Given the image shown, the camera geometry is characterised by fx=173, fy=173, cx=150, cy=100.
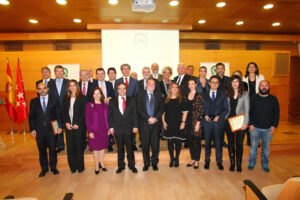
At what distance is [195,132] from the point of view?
321 centimetres

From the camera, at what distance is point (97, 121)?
10.3 ft

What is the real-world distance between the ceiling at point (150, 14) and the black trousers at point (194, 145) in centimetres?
313

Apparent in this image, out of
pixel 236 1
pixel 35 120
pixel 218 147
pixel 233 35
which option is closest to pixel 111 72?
pixel 35 120

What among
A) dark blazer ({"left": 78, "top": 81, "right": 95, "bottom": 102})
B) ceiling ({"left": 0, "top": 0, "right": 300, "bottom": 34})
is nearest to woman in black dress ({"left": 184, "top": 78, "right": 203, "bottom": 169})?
dark blazer ({"left": 78, "top": 81, "right": 95, "bottom": 102})

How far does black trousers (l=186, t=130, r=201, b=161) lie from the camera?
3.28 metres

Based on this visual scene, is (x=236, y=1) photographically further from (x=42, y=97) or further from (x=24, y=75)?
(x=24, y=75)

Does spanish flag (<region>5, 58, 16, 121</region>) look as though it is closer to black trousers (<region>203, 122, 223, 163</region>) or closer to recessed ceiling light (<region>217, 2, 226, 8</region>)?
black trousers (<region>203, 122, 223, 163</region>)

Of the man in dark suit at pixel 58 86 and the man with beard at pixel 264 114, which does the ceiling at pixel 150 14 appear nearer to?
the man in dark suit at pixel 58 86

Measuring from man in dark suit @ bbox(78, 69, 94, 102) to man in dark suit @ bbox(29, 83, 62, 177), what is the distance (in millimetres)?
579

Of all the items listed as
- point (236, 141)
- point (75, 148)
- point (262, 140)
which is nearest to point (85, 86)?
point (75, 148)

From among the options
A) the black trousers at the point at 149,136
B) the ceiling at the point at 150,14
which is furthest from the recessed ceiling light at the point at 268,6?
the black trousers at the point at 149,136

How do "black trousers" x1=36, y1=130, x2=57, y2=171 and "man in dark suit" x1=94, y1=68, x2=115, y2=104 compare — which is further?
"man in dark suit" x1=94, y1=68, x2=115, y2=104

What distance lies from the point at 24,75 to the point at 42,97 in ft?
13.2

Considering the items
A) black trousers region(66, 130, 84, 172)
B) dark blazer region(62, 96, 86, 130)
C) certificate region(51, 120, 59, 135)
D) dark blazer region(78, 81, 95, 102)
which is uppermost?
dark blazer region(78, 81, 95, 102)
